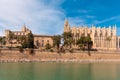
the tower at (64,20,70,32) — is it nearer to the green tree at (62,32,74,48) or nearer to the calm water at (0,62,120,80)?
the green tree at (62,32,74,48)

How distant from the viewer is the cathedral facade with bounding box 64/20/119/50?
100188mm

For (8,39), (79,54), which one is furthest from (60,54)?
(8,39)

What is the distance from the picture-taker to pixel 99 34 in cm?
10344

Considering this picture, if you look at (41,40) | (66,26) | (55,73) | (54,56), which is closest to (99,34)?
(66,26)

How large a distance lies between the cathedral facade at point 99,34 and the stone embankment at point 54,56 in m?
25.1

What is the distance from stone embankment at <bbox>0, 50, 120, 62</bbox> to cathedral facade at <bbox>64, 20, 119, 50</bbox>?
989 inches

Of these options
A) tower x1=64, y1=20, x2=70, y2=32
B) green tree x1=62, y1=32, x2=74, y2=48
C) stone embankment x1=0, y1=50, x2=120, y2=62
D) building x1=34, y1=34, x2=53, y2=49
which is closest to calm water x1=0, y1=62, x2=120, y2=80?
stone embankment x1=0, y1=50, x2=120, y2=62

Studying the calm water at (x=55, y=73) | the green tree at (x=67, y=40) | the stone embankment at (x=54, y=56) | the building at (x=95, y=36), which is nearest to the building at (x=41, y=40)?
the building at (x=95, y=36)

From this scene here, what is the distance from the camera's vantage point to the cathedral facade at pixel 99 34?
100 m

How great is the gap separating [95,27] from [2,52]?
55.6 metres

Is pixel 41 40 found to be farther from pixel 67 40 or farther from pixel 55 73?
pixel 55 73

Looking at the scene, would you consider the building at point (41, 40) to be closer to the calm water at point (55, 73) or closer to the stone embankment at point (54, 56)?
the stone embankment at point (54, 56)

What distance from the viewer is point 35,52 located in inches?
2542

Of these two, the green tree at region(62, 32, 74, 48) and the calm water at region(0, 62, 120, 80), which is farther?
the green tree at region(62, 32, 74, 48)
